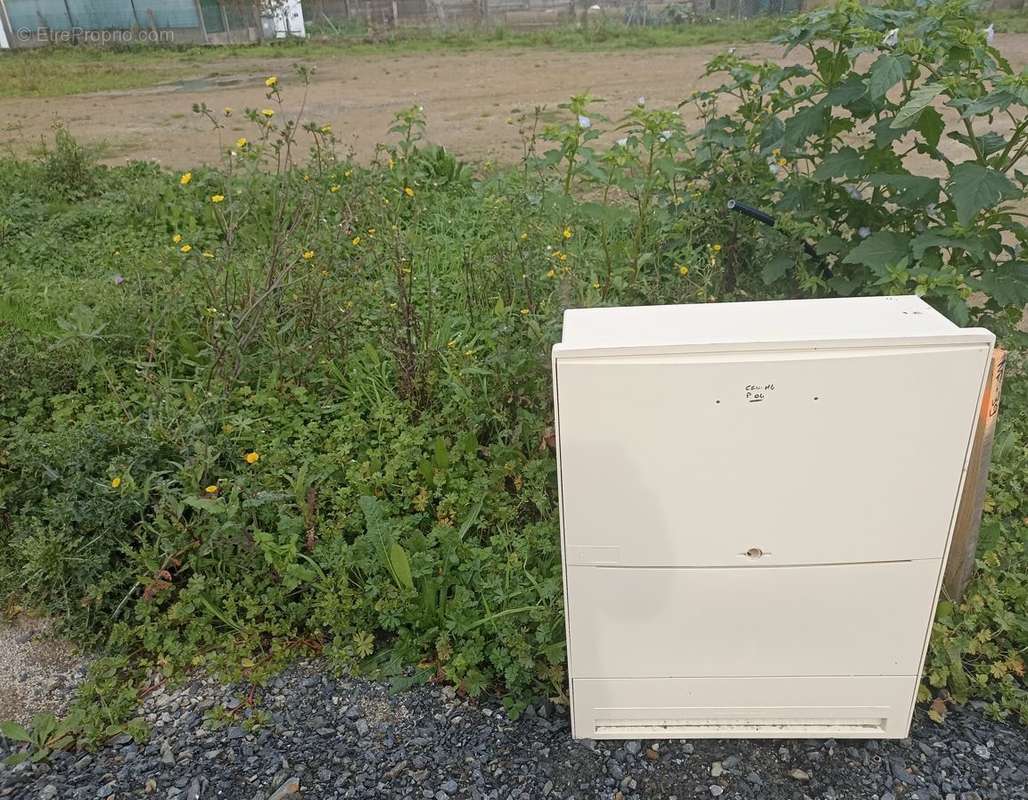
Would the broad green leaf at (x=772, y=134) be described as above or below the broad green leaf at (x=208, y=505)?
above

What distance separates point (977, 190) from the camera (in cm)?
258

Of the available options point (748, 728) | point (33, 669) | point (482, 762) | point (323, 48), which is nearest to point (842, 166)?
point (748, 728)

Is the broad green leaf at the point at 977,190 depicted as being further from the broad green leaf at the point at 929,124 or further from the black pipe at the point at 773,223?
the black pipe at the point at 773,223

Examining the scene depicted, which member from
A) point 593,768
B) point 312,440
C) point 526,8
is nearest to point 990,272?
point 593,768

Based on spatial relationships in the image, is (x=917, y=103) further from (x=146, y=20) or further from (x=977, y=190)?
(x=146, y=20)

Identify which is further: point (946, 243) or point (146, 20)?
point (146, 20)

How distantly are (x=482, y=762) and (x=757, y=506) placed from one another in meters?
1.05

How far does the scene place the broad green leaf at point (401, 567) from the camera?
253 centimetres

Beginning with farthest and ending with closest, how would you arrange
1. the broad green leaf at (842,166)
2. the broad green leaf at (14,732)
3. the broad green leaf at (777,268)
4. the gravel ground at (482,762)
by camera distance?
the broad green leaf at (777,268)
the broad green leaf at (842,166)
the broad green leaf at (14,732)
the gravel ground at (482,762)

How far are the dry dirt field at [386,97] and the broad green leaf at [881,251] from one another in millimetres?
5180

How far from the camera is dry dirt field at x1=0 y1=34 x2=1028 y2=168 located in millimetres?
8867

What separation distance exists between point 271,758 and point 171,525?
89 centimetres

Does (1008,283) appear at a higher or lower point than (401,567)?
higher

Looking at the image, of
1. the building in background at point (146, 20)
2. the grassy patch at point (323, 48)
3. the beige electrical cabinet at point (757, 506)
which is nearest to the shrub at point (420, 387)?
the beige electrical cabinet at point (757, 506)
